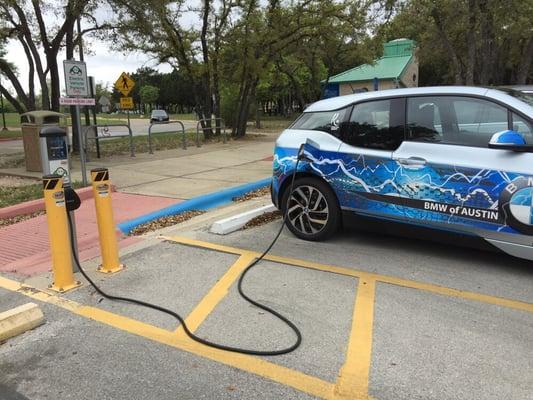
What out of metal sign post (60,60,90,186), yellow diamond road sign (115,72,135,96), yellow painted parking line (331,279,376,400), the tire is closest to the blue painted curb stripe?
the tire

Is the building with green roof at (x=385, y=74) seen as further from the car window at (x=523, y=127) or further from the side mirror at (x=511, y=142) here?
the side mirror at (x=511, y=142)

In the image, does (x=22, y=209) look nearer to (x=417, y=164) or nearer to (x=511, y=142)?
(x=417, y=164)

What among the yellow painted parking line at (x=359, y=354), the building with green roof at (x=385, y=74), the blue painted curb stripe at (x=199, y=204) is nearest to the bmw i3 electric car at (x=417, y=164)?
the yellow painted parking line at (x=359, y=354)

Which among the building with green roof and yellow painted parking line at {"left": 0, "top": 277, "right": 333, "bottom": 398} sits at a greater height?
the building with green roof

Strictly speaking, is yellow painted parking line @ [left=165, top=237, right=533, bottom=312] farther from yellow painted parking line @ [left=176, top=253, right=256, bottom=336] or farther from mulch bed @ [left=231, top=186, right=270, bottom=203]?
mulch bed @ [left=231, top=186, right=270, bottom=203]

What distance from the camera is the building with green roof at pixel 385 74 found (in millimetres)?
36125

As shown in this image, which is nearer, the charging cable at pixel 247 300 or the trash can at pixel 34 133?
the charging cable at pixel 247 300

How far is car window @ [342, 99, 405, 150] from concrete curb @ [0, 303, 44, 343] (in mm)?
3315

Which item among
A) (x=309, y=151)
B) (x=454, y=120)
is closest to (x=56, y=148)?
(x=309, y=151)

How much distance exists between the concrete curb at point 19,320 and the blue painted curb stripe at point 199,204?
2443 millimetres

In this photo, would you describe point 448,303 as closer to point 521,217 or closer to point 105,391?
point 521,217

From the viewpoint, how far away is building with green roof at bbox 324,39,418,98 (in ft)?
119

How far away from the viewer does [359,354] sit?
3.22 m

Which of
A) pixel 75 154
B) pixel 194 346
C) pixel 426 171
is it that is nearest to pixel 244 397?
pixel 194 346
